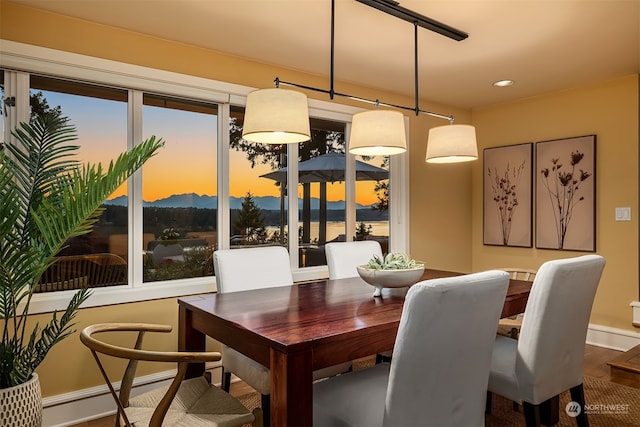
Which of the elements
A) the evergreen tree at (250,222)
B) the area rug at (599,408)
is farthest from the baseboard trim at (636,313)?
the evergreen tree at (250,222)

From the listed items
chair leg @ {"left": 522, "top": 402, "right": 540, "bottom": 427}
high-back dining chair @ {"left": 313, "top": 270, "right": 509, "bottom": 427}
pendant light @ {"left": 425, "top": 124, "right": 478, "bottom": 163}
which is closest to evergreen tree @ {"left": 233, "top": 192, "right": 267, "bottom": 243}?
pendant light @ {"left": 425, "top": 124, "right": 478, "bottom": 163}

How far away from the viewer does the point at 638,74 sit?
3553mm

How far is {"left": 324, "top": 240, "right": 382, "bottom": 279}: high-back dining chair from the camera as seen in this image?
2965mm

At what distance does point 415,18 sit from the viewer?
2.44 m

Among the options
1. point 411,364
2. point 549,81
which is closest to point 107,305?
point 411,364

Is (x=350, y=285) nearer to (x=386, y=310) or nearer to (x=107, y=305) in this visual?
(x=386, y=310)

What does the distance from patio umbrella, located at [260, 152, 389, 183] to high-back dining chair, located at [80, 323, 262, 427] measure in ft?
6.12

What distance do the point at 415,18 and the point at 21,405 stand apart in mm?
2636

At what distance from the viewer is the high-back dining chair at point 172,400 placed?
1.43m

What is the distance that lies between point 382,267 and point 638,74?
3039 millimetres

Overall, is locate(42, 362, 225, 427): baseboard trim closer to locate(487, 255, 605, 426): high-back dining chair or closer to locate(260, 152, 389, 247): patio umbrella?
locate(260, 152, 389, 247): patio umbrella

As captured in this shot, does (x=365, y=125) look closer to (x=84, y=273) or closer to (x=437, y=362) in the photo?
(x=437, y=362)

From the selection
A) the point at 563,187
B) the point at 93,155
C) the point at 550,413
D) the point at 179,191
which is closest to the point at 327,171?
the point at 179,191

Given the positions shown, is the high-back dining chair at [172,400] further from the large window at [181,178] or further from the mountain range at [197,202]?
the mountain range at [197,202]
